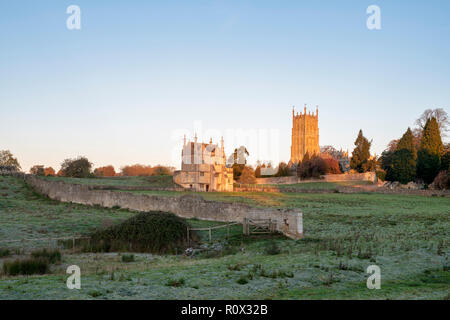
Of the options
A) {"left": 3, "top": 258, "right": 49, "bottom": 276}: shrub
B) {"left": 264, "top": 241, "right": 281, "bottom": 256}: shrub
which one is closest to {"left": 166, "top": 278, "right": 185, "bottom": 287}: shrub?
{"left": 3, "top": 258, "right": 49, "bottom": 276}: shrub

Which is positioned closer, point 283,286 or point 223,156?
point 283,286

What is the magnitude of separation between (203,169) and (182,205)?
42485mm

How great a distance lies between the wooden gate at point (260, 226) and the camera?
23250 mm

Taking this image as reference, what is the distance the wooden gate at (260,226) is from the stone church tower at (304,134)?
5696 inches

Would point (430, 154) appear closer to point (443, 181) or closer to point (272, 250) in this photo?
point (443, 181)

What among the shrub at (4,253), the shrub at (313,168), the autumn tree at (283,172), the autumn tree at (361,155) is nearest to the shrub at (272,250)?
the shrub at (4,253)

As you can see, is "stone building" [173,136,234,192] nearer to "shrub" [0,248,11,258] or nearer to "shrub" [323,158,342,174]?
"shrub" [323,158,342,174]

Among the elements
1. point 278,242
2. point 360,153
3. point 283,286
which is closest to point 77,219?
point 278,242

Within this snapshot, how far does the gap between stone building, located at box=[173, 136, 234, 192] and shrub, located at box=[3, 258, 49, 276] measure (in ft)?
194

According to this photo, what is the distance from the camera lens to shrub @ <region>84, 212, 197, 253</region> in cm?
2198

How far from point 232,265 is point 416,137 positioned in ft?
282

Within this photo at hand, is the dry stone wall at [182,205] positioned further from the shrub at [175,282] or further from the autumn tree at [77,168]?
the autumn tree at [77,168]
